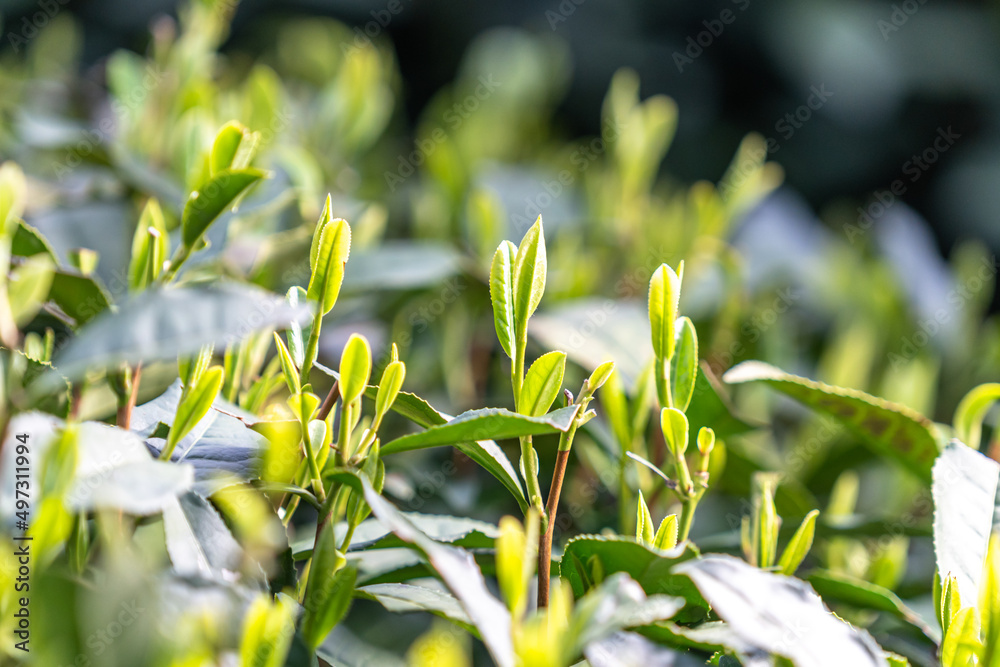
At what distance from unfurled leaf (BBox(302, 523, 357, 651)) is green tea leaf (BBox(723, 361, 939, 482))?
0.28 metres

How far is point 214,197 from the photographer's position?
48 cm

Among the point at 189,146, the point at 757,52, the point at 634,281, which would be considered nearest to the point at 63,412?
the point at 189,146

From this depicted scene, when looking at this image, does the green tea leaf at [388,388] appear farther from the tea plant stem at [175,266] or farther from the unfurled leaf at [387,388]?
the tea plant stem at [175,266]

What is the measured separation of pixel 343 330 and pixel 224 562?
0.43m

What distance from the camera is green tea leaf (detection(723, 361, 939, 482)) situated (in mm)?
564

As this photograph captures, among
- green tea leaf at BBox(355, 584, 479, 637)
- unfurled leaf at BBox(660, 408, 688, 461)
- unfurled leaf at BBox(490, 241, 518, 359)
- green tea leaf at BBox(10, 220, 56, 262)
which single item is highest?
unfurled leaf at BBox(490, 241, 518, 359)

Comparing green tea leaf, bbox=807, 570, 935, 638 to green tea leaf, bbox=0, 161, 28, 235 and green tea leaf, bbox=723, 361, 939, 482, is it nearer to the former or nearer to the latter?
green tea leaf, bbox=723, 361, 939, 482

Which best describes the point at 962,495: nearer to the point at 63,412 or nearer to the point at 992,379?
the point at 63,412

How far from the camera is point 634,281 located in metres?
1.05

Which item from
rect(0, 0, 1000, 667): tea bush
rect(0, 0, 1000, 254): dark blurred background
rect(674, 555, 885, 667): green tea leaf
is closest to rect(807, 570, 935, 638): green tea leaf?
rect(0, 0, 1000, 667): tea bush

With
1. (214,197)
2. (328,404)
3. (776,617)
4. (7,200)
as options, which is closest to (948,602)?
(776,617)

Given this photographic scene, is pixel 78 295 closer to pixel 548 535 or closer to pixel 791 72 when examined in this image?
pixel 548 535

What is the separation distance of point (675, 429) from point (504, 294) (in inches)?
4.7

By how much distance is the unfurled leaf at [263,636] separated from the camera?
0.33 m
